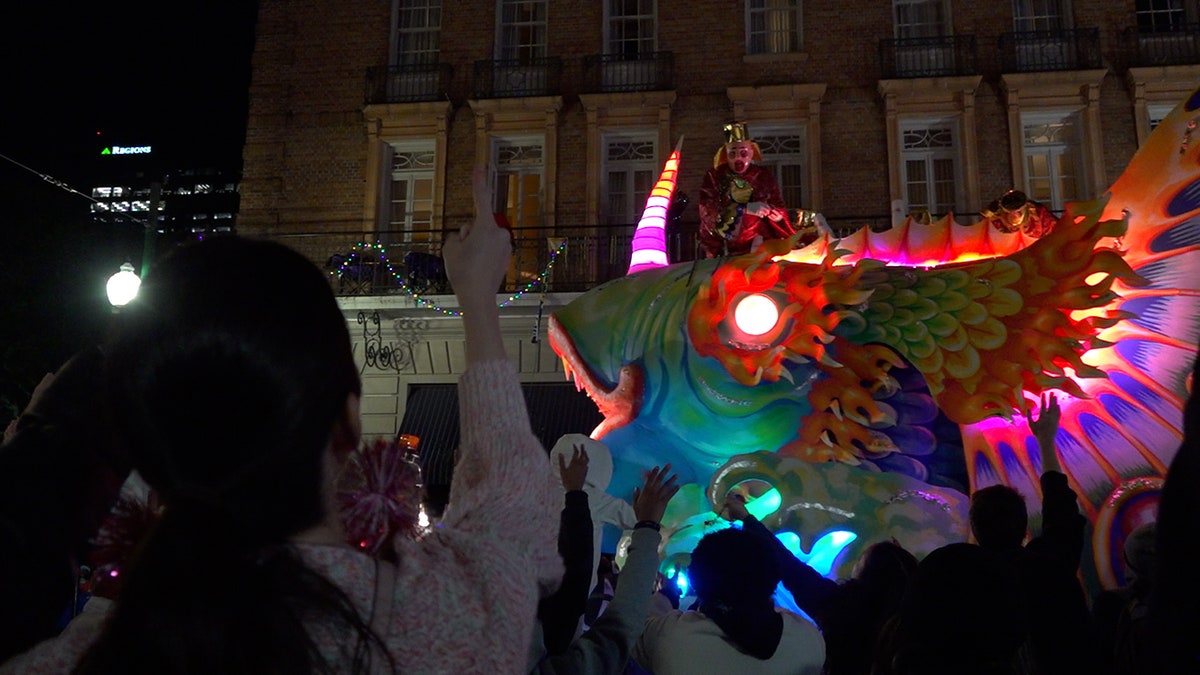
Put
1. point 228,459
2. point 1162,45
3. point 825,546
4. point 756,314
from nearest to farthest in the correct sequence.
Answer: point 228,459 < point 825,546 < point 756,314 < point 1162,45

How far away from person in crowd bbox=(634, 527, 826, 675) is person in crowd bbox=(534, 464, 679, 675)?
1.01 feet

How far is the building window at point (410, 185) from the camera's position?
17.6 m

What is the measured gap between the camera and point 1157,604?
1.47 metres

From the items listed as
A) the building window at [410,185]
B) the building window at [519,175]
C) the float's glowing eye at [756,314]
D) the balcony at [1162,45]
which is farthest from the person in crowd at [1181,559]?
the balcony at [1162,45]

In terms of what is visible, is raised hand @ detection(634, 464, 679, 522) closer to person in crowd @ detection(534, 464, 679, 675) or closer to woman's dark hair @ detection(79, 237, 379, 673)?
person in crowd @ detection(534, 464, 679, 675)

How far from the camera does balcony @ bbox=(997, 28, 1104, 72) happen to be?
16.2 m

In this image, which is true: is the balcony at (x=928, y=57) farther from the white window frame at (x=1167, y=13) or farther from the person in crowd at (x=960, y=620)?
the person in crowd at (x=960, y=620)

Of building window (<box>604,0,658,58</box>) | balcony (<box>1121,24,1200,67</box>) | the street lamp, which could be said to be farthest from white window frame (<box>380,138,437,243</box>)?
balcony (<box>1121,24,1200,67</box>)

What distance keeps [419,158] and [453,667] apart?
56.5 feet

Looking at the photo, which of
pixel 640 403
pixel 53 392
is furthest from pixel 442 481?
pixel 53 392

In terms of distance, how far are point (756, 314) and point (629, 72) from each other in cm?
1108

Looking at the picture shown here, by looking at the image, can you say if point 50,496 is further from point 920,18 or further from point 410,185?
point 920,18

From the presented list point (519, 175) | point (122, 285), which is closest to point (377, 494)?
point (122, 285)

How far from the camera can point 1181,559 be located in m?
1.42
